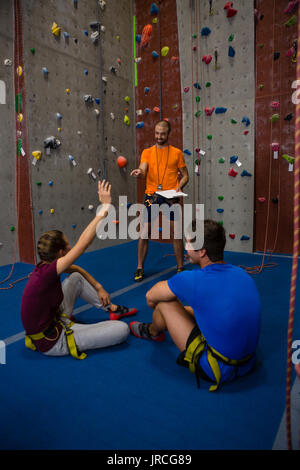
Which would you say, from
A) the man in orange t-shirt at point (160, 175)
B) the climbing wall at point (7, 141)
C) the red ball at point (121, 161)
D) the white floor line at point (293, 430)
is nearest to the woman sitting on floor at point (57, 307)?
the white floor line at point (293, 430)

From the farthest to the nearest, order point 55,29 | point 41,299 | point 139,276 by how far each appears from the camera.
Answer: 1. point 55,29
2. point 139,276
3. point 41,299

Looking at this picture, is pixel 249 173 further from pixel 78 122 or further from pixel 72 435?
pixel 72 435

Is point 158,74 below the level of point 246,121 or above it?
above

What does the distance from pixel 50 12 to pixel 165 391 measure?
189 inches

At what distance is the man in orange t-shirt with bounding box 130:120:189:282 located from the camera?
152 inches

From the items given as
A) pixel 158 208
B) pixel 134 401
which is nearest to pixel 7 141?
pixel 158 208

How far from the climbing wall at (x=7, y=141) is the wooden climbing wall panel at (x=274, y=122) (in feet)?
10.7

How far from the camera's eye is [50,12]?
14.3 feet

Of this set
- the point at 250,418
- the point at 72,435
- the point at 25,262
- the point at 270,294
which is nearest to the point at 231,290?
the point at 250,418

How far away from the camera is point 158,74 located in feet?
17.9

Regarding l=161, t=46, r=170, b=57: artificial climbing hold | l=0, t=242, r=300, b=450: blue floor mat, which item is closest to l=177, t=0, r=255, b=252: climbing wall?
l=161, t=46, r=170, b=57: artificial climbing hold

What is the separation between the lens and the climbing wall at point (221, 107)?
4609mm

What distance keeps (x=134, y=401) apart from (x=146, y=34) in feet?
18.5

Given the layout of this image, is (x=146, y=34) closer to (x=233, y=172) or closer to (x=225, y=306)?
(x=233, y=172)
